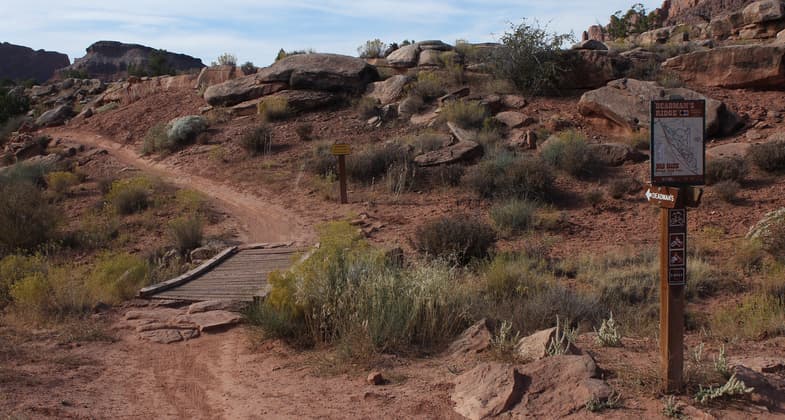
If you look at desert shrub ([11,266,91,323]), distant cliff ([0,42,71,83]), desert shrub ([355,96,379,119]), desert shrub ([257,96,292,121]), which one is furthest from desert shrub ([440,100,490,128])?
distant cliff ([0,42,71,83])

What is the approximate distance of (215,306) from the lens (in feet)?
26.2

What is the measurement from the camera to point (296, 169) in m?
16.9

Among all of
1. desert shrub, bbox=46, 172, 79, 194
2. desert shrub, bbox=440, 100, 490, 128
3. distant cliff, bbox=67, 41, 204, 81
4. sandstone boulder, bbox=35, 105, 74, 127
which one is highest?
distant cliff, bbox=67, 41, 204, 81

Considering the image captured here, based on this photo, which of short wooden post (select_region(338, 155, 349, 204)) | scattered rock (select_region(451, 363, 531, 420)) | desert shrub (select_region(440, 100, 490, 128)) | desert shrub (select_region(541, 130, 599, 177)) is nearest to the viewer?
scattered rock (select_region(451, 363, 531, 420))

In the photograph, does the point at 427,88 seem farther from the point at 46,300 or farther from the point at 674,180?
the point at 674,180

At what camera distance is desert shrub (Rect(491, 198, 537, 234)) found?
468 inches

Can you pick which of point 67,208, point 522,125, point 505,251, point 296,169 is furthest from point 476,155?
point 67,208

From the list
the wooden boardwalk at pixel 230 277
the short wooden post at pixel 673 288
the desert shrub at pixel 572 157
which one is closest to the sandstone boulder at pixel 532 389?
the short wooden post at pixel 673 288

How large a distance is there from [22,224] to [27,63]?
287 ft

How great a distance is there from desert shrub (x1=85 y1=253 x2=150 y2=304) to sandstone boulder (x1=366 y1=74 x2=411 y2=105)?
12.9 m

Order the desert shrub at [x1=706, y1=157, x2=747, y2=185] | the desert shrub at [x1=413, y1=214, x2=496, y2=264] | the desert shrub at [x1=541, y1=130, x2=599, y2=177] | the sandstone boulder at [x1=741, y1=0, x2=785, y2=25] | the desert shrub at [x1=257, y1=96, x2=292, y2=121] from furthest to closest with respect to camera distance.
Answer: the sandstone boulder at [x1=741, y1=0, x2=785, y2=25]
the desert shrub at [x1=257, y1=96, x2=292, y2=121]
the desert shrub at [x1=541, y1=130, x2=599, y2=177]
the desert shrub at [x1=706, y1=157, x2=747, y2=185]
the desert shrub at [x1=413, y1=214, x2=496, y2=264]

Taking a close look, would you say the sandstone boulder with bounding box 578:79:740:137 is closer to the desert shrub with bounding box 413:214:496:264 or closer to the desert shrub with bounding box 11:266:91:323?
the desert shrub with bounding box 413:214:496:264

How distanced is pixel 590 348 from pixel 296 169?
12.2m

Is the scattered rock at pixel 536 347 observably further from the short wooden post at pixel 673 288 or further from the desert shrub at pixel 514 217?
the desert shrub at pixel 514 217
